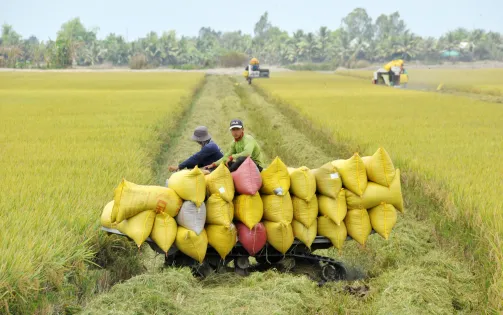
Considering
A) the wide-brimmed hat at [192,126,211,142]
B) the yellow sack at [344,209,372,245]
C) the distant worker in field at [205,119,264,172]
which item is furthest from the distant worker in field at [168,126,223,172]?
the yellow sack at [344,209,372,245]

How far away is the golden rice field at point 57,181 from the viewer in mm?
3893

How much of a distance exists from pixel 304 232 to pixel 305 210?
207mm

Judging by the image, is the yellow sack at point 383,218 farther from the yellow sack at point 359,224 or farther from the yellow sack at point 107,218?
the yellow sack at point 107,218

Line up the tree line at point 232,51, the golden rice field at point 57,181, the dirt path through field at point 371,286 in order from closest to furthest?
the golden rice field at point 57,181
the dirt path through field at point 371,286
the tree line at point 232,51

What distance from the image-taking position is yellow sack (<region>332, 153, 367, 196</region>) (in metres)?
5.27

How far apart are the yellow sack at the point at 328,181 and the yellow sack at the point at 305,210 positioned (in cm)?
13

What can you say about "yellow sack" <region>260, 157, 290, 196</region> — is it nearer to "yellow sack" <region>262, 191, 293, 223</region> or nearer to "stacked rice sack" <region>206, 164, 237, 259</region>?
"yellow sack" <region>262, 191, 293, 223</region>

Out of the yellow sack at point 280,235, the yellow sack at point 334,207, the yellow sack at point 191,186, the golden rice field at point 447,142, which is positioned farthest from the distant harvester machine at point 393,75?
the yellow sack at point 191,186

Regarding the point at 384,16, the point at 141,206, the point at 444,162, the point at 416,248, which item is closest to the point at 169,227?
the point at 141,206

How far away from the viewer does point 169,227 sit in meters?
4.75

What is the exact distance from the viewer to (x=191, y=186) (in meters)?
4.78

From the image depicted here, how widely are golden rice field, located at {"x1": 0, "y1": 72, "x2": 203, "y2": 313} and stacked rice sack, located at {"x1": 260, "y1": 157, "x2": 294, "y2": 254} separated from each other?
163 cm

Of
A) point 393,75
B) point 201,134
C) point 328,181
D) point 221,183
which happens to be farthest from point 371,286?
point 393,75

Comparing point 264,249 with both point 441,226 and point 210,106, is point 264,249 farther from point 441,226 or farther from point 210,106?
point 210,106
